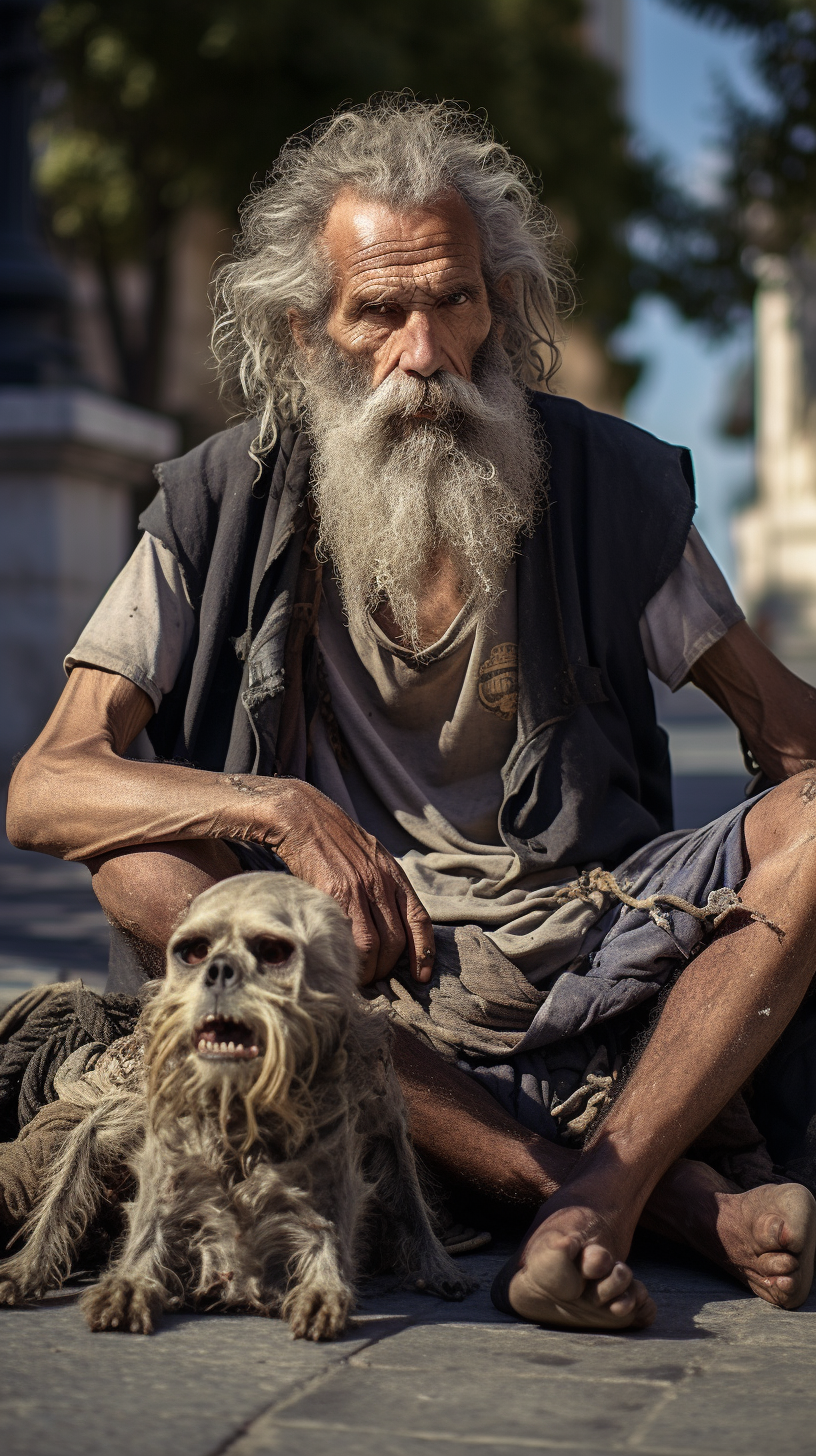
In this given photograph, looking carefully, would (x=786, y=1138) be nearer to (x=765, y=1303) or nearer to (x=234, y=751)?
(x=765, y=1303)

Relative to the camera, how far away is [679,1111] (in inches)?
104

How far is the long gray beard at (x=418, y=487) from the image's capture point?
3.28m

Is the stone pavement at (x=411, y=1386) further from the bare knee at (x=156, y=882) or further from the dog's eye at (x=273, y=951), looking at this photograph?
the bare knee at (x=156, y=882)

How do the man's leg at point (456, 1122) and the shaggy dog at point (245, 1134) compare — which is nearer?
the shaggy dog at point (245, 1134)

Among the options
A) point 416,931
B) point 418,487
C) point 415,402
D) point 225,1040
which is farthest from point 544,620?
point 225,1040

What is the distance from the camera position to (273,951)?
2287mm

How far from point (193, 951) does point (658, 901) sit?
95 centimetres

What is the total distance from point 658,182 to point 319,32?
776 cm

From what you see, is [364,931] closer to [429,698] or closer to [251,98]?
[429,698]

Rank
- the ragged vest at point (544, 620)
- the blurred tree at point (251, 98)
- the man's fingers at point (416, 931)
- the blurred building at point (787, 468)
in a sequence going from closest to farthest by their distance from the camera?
the man's fingers at point (416, 931) < the ragged vest at point (544, 620) < the blurred tree at point (251, 98) < the blurred building at point (787, 468)

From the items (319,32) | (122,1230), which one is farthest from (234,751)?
(319,32)

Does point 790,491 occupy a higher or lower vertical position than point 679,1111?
higher

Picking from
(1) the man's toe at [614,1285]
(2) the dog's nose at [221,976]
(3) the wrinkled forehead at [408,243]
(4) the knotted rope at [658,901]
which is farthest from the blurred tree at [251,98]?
(1) the man's toe at [614,1285]

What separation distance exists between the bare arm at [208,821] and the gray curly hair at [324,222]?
32.1 inches
